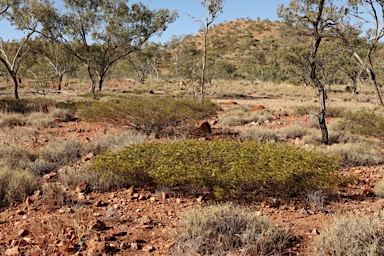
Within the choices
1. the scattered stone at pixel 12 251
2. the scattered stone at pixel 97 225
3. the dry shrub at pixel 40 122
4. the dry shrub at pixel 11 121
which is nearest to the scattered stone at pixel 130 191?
the scattered stone at pixel 97 225

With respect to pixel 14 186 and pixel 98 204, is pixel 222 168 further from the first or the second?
pixel 14 186

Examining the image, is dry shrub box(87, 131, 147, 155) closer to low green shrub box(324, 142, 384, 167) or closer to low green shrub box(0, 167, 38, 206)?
low green shrub box(0, 167, 38, 206)

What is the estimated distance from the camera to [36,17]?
1855 centimetres

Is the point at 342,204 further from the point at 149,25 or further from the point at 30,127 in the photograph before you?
the point at 149,25

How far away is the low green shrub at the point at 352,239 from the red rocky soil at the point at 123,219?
209 millimetres

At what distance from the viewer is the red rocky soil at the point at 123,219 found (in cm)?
343

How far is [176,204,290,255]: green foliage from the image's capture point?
336 centimetres

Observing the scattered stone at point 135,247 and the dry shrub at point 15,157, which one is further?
the dry shrub at point 15,157

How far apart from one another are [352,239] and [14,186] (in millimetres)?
4770

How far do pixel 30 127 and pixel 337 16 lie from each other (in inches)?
477

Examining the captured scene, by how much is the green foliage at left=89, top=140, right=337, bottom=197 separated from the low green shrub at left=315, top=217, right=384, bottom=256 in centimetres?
122

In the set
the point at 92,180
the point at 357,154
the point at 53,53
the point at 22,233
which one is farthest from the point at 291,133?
the point at 53,53

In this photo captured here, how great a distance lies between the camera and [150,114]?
10.0 metres

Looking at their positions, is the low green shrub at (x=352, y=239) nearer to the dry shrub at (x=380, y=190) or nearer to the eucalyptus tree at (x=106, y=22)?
the dry shrub at (x=380, y=190)
